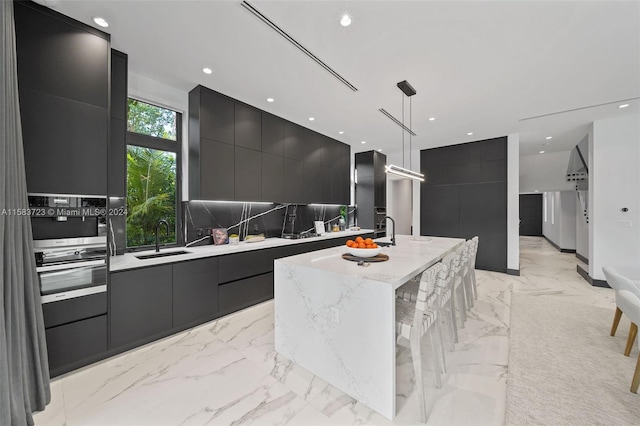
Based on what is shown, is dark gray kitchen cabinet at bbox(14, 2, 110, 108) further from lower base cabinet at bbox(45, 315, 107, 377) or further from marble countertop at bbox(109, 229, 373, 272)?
lower base cabinet at bbox(45, 315, 107, 377)

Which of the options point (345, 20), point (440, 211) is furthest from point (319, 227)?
point (345, 20)

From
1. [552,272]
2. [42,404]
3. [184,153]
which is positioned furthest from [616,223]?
[42,404]

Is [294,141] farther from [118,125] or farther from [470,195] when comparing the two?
[470,195]

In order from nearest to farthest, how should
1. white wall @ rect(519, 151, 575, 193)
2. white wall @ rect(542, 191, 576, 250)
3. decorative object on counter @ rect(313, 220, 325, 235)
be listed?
1. decorative object on counter @ rect(313, 220, 325, 235)
2. white wall @ rect(519, 151, 575, 193)
3. white wall @ rect(542, 191, 576, 250)

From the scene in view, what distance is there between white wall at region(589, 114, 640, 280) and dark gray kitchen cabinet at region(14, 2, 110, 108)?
7.07 m

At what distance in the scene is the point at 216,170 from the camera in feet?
10.6

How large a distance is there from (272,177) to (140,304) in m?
2.37

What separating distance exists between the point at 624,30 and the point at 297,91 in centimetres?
312

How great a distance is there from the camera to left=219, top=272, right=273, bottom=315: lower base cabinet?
3.01 metres

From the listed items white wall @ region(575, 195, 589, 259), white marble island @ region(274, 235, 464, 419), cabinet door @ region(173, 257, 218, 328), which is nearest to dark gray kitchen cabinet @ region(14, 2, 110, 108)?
cabinet door @ region(173, 257, 218, 328)

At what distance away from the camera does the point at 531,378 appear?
1.96m

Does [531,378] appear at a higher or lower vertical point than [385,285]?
lower

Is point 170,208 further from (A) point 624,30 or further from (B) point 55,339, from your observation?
(A) point 624,30

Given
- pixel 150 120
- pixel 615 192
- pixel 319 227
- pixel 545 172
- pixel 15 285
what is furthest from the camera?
pixel 545 172
